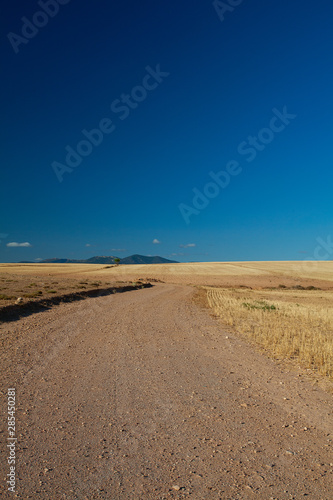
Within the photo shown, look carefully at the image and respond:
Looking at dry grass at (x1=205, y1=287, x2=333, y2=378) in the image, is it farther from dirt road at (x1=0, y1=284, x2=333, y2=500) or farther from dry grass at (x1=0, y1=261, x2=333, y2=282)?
dry grass at (x1=0, y1=261, x2=333, y2=282)

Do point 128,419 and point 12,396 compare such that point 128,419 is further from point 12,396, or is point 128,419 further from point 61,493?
point 12,396

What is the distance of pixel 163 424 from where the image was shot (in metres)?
5.96

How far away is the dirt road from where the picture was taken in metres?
4.39

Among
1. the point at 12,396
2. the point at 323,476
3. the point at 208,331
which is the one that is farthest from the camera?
the point at 208,331

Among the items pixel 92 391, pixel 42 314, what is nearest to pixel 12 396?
pixel 92 391

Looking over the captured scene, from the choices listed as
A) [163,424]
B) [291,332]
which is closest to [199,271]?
[291,332]

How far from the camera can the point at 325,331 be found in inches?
593

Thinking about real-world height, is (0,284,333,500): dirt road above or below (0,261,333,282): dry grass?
below

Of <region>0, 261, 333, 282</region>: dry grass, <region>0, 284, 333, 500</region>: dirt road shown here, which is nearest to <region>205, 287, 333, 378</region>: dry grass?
<region>0, 284, 333, 500</region>: dirt road

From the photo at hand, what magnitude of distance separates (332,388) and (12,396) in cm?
688

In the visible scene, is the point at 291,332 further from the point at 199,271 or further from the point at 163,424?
the point at 199,271

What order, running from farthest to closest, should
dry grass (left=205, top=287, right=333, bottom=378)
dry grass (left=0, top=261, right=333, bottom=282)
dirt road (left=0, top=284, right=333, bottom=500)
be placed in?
dry grass (left=0, top=261, right=333, bottom=282), dry grass (left=205, top=287, right=333, bottom=378), dirt road (left=0, top=284, right=333, bottom=500)

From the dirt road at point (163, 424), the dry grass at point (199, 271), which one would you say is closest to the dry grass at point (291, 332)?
the dirt road at point (163, 424)

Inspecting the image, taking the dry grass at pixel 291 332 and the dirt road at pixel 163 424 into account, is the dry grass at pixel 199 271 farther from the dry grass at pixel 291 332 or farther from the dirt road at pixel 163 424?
the dirt road at pixel 163 424
